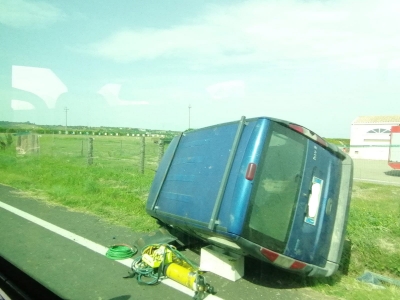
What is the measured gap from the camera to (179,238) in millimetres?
5387

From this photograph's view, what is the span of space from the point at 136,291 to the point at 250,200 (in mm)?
1667

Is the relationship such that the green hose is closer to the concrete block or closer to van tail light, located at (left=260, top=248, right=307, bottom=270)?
the concrete block

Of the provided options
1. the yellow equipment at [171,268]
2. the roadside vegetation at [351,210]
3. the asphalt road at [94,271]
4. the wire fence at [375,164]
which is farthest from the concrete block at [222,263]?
the wire fence at [375,164]

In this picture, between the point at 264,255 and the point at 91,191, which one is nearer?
the point at 264,255

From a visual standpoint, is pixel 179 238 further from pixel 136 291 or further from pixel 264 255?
pixel 264 255

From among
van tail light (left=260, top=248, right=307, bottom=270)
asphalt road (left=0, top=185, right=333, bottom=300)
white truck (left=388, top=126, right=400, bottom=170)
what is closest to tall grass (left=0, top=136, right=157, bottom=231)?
asphalt road (left=0, top=185, right=333, bottom=300)

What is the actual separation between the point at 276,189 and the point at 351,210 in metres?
4.15

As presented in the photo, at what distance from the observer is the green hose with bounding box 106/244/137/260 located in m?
4.70

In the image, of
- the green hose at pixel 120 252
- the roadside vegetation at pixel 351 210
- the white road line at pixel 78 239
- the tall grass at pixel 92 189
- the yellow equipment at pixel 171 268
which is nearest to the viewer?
the yellow equipment at pixel 171 268

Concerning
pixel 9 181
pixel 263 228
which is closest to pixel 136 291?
pixel 263 228

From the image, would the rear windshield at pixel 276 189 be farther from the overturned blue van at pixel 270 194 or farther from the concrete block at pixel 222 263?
the concrete block at pixel 222 263

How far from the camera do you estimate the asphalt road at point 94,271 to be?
3.69 m

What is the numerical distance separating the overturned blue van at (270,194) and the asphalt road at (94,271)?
0.49 m

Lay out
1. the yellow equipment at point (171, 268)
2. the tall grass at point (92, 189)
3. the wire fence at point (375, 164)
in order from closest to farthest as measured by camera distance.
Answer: the yellow equipment at point (171, 268), the tall grass at point (92, 189), the wire fence at point (375, 164)
